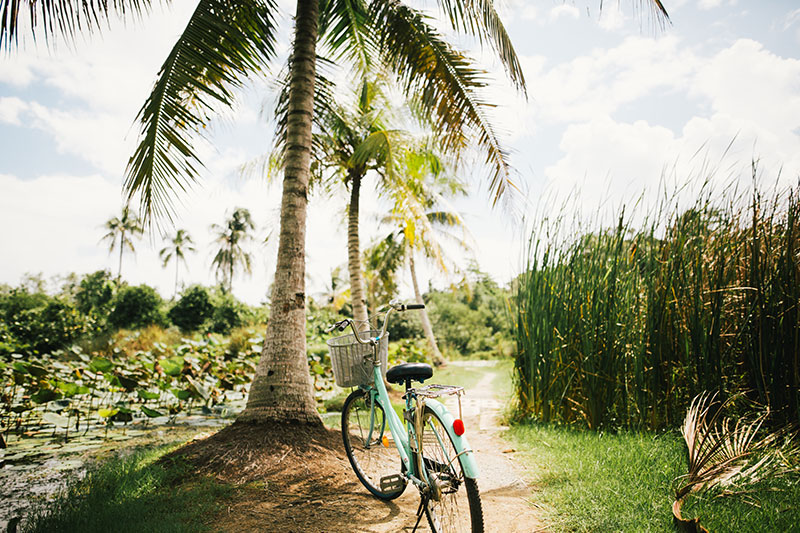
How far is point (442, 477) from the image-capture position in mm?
2238

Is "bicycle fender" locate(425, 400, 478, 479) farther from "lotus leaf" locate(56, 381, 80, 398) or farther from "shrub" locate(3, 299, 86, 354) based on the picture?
"shrub" locate(3, 299, 86, 354)

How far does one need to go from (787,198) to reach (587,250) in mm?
1901

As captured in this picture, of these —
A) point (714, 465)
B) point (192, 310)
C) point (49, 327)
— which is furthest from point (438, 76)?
point (192, 310)

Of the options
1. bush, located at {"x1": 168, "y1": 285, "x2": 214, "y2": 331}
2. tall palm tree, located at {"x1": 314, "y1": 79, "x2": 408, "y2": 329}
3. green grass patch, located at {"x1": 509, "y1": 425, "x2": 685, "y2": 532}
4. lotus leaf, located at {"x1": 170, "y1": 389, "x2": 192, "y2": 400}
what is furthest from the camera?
bush, located at {"x1": 168, "y1": 285, "x2": 214, "y2": 331}

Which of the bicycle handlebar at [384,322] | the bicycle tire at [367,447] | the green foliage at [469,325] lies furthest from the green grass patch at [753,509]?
the green foliage at [469,325]

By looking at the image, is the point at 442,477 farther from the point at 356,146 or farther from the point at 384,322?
the point at 356,146

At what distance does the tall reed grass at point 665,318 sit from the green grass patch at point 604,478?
0.59m

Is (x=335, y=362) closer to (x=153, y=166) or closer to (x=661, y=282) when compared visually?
(x=153, y=166)

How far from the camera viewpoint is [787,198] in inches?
152

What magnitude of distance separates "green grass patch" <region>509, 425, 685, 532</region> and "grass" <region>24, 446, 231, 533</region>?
2.32 m

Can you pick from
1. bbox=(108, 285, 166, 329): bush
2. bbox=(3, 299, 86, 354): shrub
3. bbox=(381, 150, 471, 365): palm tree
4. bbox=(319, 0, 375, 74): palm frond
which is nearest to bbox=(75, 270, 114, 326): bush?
bbox=(108, 285, 166, 329): bush

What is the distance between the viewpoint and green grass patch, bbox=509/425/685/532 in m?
2.48

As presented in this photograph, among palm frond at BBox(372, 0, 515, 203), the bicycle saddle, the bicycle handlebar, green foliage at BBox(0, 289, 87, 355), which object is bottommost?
the bicycle saddle

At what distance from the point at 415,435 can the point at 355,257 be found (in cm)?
660
